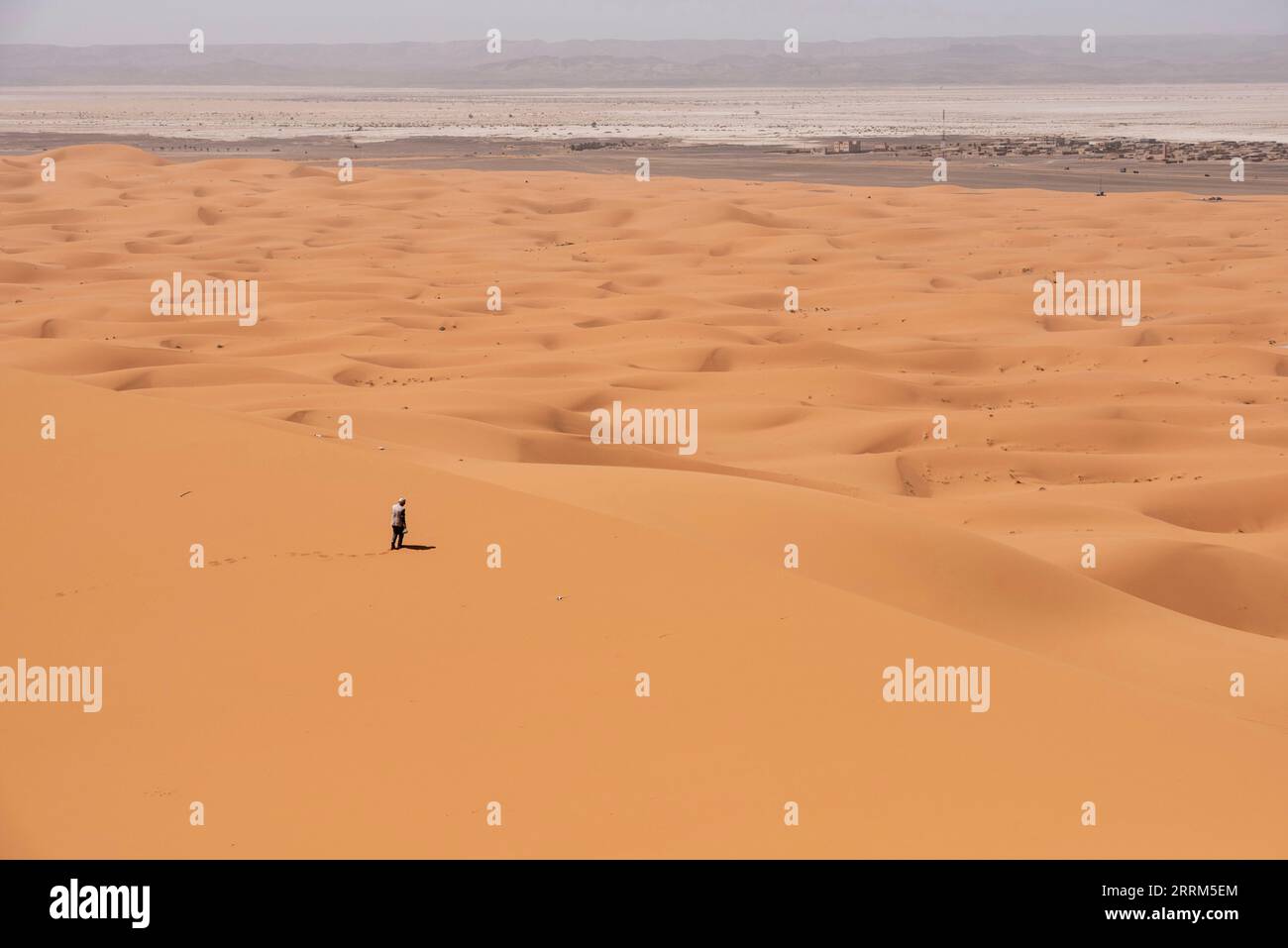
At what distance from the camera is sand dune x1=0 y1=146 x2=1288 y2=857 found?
18.7 ft

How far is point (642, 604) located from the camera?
7.64 metres

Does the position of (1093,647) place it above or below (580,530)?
below

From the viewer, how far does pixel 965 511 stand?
13875mm

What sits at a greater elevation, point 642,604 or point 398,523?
point 398,523

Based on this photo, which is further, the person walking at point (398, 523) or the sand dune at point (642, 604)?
the person walking at point (398, 523)

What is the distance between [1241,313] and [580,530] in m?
20.2

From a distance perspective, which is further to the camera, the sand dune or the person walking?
the person walking

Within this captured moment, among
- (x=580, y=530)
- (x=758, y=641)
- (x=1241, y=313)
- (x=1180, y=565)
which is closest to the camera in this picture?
(x=758, y=641)

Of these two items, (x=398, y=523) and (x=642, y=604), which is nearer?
(x=642, y=604)

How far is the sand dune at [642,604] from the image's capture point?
569cm
